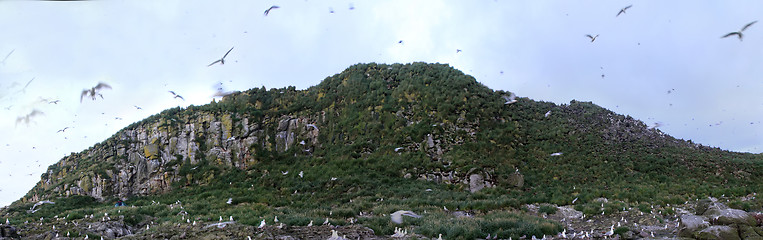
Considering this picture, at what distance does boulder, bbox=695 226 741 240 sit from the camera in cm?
877

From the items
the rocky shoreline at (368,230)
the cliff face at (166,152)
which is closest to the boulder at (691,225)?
the rocky shoreline at (368,230)

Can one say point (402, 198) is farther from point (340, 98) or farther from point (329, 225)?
point (340, 98)

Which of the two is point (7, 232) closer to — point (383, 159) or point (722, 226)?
point (383, 159)

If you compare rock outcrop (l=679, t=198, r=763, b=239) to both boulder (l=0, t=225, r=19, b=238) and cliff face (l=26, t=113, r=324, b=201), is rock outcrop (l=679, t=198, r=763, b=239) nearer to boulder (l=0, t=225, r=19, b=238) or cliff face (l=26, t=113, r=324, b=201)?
boulder (l=0, t=225, r=19, b=238)

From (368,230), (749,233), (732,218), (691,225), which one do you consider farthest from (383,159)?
(749,233)

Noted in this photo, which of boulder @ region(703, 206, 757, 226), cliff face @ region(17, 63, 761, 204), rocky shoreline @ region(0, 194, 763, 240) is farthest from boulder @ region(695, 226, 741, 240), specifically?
cliff face @ region(17, 63, 761, 204)

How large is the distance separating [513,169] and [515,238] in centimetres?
1479

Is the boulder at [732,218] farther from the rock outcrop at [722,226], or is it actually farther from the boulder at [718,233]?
the boulder at [718,233]

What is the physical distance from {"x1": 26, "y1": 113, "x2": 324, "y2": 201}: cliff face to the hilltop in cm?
10

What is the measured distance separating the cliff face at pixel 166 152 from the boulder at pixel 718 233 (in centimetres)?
2415

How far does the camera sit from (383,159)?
84.1ft

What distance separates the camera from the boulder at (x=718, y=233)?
8773mm

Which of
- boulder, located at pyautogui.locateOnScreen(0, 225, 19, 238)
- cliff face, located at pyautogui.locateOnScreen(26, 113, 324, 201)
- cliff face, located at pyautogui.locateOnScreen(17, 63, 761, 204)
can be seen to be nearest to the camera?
boulder, located at pyautogui.locateOnScreen(0, 225, 19, 238)

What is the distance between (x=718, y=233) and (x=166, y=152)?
109 feet
